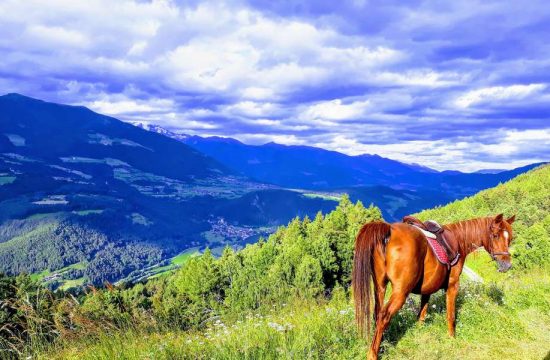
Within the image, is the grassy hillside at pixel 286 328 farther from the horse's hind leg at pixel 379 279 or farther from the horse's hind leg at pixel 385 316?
the horse's hind leg at pixel 379 279

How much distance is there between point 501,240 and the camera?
9305mm

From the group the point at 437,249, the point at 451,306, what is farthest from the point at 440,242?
the point at 451,306

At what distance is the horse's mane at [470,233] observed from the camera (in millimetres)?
9359

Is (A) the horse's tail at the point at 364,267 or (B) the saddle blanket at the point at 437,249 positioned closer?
(A) the horse's tail at the point at 364,267

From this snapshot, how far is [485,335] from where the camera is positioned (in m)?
8.80

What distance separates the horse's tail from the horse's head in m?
3.47

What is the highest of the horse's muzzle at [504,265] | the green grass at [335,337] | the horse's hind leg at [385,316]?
the horse's muzzle at [504,265]

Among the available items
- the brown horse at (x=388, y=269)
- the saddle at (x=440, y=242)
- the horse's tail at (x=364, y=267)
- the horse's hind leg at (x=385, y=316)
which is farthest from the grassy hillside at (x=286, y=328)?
the saddle at (x=440, y=242)

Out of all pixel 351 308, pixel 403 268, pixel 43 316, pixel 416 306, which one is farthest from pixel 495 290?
pixel 43 316

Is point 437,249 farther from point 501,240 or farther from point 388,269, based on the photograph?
point 501,240

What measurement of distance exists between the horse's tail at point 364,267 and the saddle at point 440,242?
1393 millimetres

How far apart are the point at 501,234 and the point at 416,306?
Answer: 9.27ft

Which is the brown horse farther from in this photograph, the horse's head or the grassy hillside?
the horse's head

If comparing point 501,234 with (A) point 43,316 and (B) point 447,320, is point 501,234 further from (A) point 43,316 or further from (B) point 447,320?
(A) point 43,316
